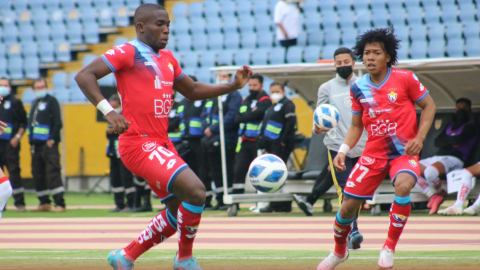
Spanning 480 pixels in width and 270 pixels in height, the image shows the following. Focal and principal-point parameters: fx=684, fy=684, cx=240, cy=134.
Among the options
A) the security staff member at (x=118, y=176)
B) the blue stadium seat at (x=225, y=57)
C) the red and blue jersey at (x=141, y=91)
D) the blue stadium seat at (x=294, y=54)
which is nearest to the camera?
the red and blue jersey at (x=141, y=91)

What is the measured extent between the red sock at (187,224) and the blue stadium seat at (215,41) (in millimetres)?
16397

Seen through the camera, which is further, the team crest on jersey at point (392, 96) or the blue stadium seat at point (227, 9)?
the blue stadium seat at point (227, 9)

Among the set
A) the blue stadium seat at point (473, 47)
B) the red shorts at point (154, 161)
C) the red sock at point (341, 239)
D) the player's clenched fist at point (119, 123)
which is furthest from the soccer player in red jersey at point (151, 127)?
the blue stadium seat at point (473, 47)

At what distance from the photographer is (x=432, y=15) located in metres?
19.1

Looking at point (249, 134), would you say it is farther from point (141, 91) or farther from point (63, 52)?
point (63, 52)

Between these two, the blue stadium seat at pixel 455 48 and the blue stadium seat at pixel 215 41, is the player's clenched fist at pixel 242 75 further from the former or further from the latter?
the blue stadium seat at pixel 215 41

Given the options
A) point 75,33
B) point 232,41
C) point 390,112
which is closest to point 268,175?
point 390,112

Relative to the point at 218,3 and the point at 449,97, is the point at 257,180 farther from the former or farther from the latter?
the point at 218,3

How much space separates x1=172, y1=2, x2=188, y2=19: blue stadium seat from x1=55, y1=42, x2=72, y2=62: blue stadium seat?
3.91m

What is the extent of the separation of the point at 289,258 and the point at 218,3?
17.4 meters

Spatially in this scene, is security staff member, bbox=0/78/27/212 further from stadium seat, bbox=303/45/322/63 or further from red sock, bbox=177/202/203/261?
red sock, bbox=177/202/203/261

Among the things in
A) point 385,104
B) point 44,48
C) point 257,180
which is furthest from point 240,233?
point 44,48

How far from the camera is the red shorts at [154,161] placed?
17.5 feet

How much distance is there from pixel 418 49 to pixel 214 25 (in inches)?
276
